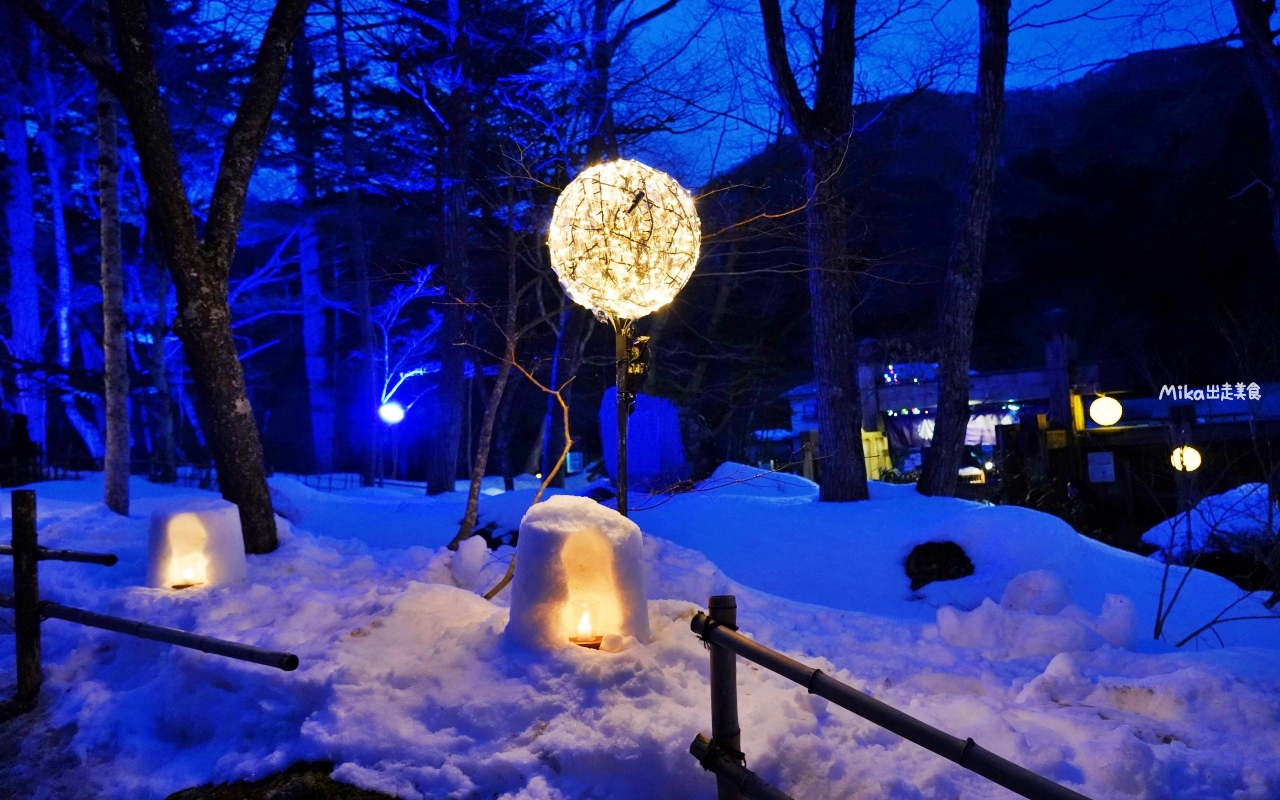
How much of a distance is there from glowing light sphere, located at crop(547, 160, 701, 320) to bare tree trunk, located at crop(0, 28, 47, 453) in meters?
18.5

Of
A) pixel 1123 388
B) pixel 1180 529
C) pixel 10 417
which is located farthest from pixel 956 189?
pixel 10 417

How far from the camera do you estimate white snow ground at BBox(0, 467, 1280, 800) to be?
3.16 metres

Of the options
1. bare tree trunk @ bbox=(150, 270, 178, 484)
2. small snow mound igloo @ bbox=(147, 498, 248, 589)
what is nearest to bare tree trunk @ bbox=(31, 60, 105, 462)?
bare tree trunk @ bbox=(150, 270, 178, 484)

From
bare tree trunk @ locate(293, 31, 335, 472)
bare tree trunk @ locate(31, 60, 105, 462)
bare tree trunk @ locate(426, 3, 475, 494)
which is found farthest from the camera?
bare tree trunk @ locate(293, 31, 335, 472)

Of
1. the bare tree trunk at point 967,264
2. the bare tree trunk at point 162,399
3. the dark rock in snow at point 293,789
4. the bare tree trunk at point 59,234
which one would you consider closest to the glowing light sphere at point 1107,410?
the bare tree trunk at point 967,264

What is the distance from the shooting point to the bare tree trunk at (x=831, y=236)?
1092 cm

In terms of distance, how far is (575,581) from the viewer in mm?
4020

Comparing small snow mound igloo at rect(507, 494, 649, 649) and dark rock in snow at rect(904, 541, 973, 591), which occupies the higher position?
small snow mound igloo at rect(507, 494, 649, 649)

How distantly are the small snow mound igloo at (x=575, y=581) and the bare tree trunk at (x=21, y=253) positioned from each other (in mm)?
19347

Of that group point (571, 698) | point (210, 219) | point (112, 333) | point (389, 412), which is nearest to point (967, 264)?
point (210, 219)

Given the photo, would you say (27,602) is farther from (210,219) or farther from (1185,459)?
(1185,459)

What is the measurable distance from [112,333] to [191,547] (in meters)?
5.28

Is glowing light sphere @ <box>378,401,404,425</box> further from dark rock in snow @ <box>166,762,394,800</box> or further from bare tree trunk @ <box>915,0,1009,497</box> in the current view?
dark rock in snow @ <box>166,762,394,800</box>

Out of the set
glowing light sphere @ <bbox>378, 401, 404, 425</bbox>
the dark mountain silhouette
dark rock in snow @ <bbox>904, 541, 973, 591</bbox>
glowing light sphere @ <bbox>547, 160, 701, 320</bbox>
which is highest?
the dark mountain silhouette
